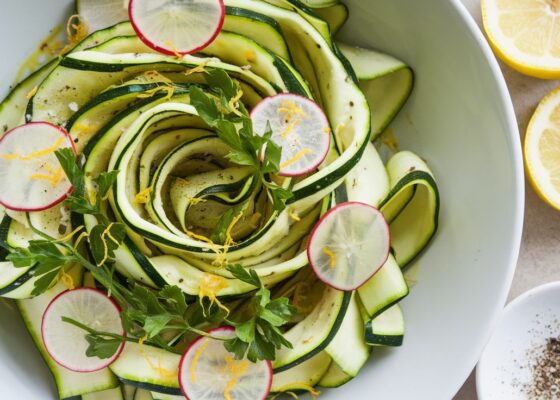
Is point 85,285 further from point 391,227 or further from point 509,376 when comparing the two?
point 509,376

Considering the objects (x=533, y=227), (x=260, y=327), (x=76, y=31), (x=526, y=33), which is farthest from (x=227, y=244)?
(x=526, y=33)

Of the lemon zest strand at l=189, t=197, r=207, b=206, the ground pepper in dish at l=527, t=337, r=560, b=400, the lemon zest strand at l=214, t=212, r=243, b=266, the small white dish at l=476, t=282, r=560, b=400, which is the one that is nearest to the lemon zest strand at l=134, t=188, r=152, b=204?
the lemon zest strand at l=189, t=197, r=207, b=206

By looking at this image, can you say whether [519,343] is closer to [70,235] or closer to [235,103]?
[235,103]

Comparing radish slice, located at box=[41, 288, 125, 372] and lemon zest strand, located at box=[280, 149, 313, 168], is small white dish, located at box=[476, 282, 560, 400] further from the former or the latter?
radish slice, located at box=[41, 288, 125, 372]

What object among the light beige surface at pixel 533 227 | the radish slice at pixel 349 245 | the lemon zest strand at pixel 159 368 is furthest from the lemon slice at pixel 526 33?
the lemon zest strand at pixel 159 368

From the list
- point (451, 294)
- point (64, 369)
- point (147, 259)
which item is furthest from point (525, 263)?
point (64, 369)
